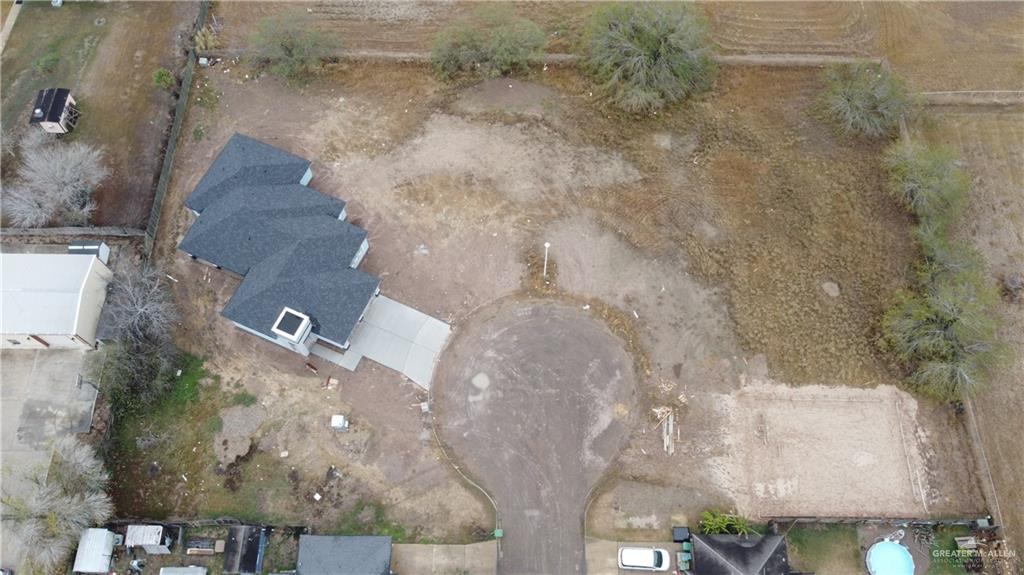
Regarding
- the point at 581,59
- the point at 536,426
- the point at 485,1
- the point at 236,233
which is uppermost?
the point at 485,1

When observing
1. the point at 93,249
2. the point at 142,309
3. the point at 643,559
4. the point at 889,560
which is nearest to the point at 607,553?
the point at 643,559

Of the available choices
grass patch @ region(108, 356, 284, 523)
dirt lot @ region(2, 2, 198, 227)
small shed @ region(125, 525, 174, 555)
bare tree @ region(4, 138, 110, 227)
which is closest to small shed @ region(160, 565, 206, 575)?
small shed @ region(125, 525, 174, 555)

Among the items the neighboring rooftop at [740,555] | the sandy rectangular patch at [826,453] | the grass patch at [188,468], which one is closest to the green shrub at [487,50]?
the grass patch at [188,468]

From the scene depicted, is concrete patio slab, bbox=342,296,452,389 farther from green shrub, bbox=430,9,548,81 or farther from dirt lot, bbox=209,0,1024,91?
dirt lot, bbox=209,0,1024,91

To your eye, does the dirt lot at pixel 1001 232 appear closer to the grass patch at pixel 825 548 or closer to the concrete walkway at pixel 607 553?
the grass patch at pixel 825 548

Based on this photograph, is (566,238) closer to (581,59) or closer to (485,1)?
(581,59)

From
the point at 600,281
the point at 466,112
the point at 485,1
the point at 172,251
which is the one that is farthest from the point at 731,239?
the point at 172,251
